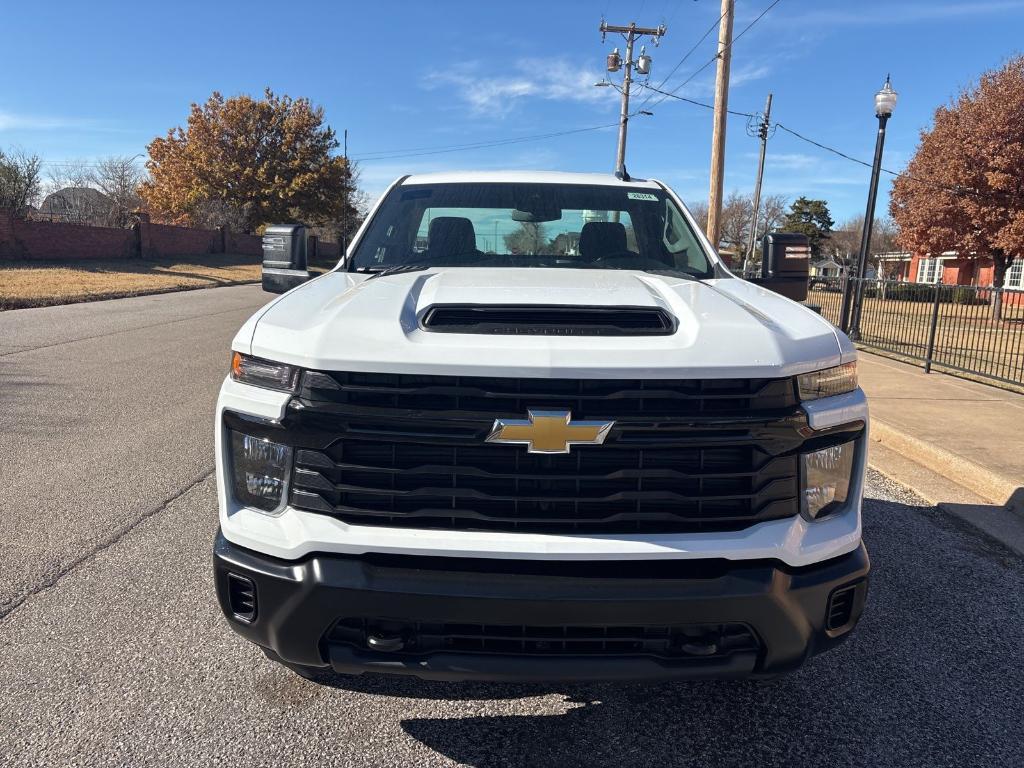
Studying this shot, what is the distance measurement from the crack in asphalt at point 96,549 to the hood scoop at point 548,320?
2491mm

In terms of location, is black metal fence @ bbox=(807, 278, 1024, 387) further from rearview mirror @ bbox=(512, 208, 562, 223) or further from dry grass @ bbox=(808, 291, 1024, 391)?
rearview mirror @ bbox=(512, 208, 562, 223)

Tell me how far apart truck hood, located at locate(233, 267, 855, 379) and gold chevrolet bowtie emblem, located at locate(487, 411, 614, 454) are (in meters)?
0.12

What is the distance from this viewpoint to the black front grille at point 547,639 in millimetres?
2086

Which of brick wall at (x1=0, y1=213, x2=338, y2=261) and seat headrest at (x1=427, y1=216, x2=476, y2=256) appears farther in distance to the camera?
brick wall at (x1=0, y1=213, x2=338, y2=261)

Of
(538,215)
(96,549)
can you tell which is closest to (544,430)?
(538,215)

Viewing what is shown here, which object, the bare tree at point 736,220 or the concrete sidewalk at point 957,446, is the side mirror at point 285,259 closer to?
the concrete sidewalk at point 957,446

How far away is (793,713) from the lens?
2.67 m

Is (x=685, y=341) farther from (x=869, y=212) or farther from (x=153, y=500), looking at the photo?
(x=869, y=212)

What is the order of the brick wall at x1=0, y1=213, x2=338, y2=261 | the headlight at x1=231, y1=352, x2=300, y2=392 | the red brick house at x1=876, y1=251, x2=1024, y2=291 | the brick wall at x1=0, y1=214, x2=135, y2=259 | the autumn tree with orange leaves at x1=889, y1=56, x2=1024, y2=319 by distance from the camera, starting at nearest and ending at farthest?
the headlight at x1=231, y1=352, x2=300, y2=392
the autumn tree with orange leaves at x1=889, y1=56, x2=1024, y2=319
the brick wall at x1=0, y1=214, x2=135, y2=259
the brick wall at x1=0, y1=213, x2=338, y2=261
the red brick house at x1=876, y1=251, x2=1024, y2=291

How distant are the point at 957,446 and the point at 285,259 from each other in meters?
5.44

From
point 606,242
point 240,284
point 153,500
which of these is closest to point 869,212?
point 606,242

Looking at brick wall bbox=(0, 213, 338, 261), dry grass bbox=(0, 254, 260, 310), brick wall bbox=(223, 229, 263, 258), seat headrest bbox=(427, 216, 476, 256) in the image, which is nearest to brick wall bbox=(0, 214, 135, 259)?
brick wall bbox=(0, 213, 338, 261)

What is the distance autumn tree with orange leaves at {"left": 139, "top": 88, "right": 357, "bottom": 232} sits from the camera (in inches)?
1811

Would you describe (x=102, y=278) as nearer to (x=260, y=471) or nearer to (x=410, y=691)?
(x=410, y=691)
